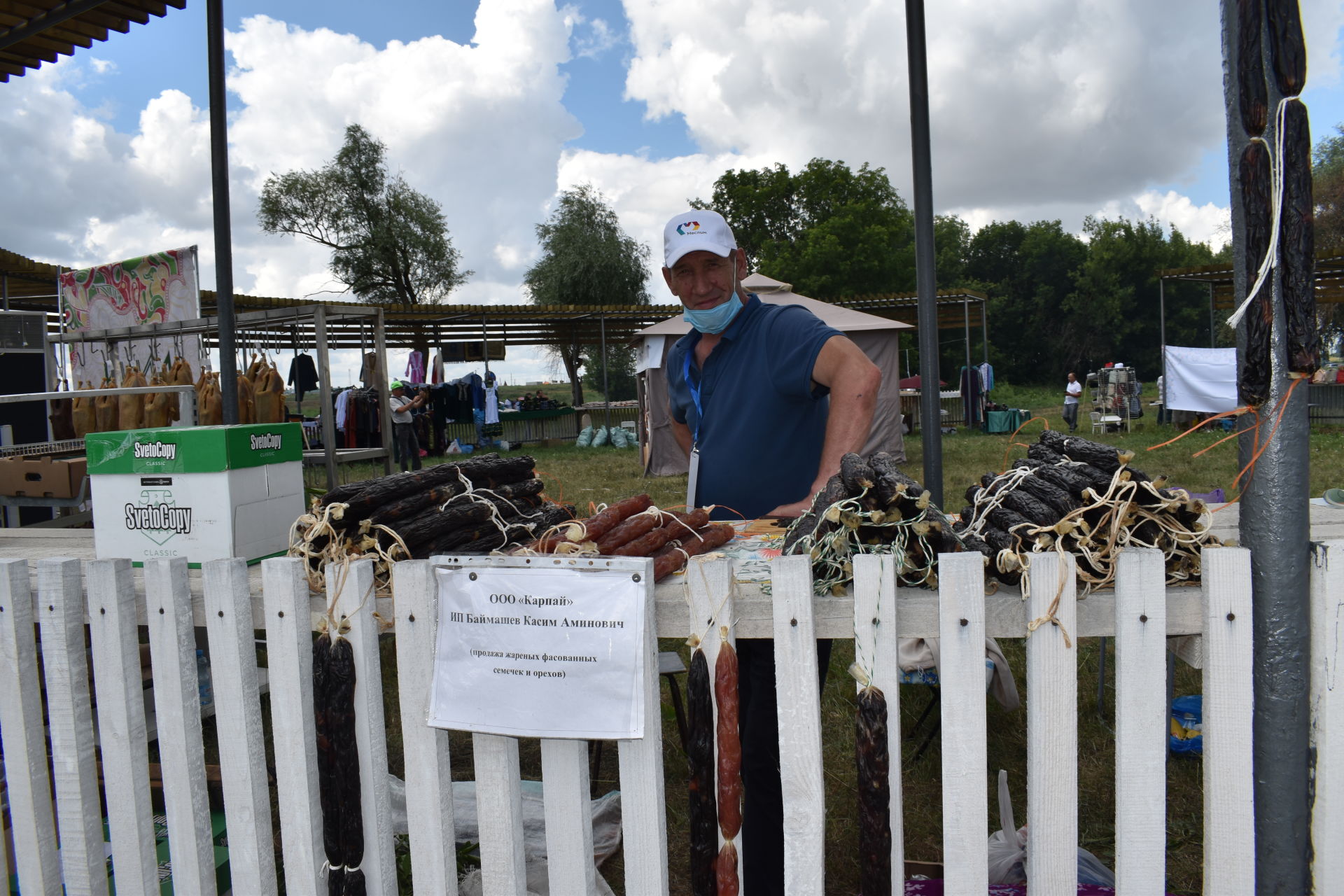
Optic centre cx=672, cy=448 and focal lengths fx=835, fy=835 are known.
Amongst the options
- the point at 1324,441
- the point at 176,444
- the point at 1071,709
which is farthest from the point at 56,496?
the point at 1324,441

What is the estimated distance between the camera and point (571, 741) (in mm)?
1657

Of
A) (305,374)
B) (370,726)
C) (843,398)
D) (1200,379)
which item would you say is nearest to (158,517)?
(370,726)

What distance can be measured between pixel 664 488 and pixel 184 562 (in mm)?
10112

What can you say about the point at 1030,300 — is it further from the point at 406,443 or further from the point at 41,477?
the point at 41,477

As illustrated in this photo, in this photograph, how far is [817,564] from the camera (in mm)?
1621

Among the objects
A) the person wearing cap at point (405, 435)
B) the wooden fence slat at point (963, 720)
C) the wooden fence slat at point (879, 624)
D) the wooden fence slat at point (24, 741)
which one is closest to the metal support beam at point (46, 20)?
the wooden fence slat at point (24, 741)

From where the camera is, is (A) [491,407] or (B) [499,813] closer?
(B) [499,813]

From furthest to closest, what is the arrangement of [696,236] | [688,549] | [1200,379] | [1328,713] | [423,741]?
[1200,379], [696,236], [688,549], [423,741], [1328,713]

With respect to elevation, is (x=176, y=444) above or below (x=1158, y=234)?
below

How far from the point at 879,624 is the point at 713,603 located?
0.31 meters

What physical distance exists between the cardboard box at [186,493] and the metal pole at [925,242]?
2423mm

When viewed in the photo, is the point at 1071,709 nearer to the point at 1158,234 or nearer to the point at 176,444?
the point at 176,444

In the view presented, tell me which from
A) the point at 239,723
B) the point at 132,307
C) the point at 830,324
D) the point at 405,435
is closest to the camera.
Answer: the point at 239,723

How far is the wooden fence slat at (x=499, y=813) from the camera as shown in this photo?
1692 mm
